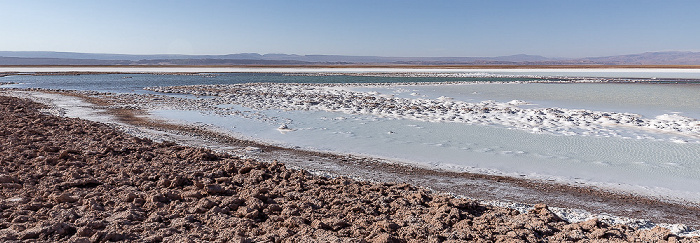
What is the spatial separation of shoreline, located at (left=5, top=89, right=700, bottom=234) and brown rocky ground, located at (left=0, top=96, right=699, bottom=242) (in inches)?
26.5

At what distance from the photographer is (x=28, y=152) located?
20.6 feet

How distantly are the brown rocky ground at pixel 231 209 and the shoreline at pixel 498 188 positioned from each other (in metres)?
0.67

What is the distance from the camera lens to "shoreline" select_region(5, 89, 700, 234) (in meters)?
4.64

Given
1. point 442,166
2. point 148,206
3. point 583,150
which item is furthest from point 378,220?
point 583,150

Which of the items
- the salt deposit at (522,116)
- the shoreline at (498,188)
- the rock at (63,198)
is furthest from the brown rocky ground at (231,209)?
the salt deposit at (522,116)

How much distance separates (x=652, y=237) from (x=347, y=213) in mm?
2497

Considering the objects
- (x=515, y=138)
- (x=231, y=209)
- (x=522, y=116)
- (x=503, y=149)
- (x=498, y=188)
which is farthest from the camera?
(x=522, y=116)

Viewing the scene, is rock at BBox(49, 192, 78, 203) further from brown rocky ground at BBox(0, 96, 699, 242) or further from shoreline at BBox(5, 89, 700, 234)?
shoreline at BBox(5, 89, 700, 234)

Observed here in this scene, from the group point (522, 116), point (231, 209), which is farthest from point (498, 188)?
point (522, 116)

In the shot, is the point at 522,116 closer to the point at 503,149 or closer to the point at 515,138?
the point at 515,138

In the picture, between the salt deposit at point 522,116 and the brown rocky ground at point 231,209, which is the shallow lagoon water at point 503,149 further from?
the brown rocky ground at point 231,209

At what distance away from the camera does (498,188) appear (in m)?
5.39

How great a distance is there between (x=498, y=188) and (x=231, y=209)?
123 inches

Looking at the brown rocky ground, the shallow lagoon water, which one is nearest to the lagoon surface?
the shallow lagoon water
